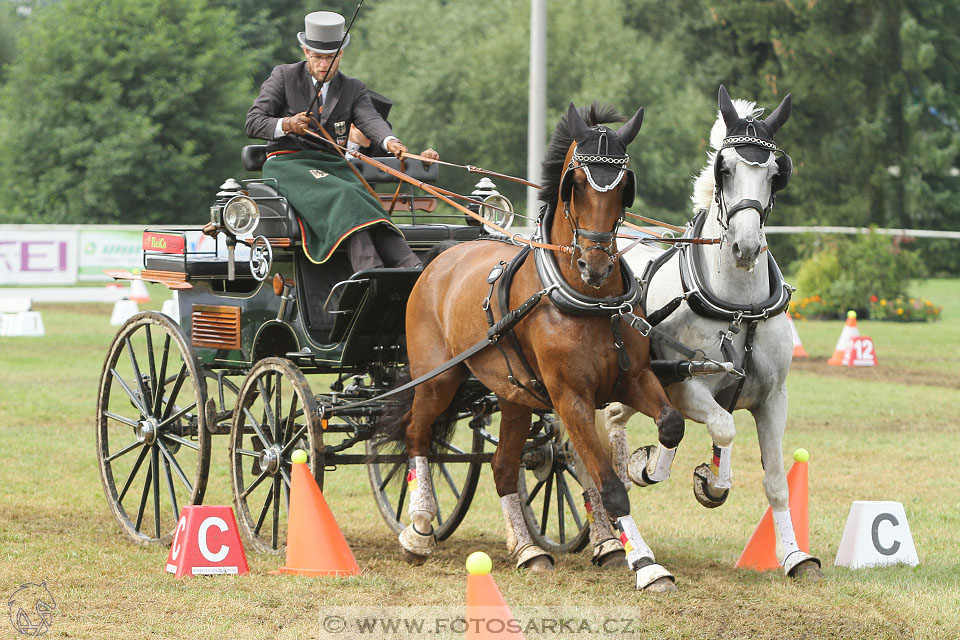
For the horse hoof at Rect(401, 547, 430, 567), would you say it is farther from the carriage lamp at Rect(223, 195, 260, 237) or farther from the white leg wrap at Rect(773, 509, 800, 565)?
the carriage lamp at Rect(223, 195, 260, 237)

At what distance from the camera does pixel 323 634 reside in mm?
5070

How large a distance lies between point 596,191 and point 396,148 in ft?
6.24

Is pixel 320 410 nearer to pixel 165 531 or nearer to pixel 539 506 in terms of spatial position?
pixel 165 531

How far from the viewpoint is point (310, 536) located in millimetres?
6141

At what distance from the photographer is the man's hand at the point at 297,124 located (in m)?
7.00

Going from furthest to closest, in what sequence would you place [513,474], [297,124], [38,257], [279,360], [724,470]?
[38,257]
[297,124]
[279,360]
[513,474]
[724,470]

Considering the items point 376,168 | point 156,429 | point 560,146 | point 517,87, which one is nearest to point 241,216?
point 376,168

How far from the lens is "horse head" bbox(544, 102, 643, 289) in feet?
17.7

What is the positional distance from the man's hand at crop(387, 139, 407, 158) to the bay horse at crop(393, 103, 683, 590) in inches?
29.9

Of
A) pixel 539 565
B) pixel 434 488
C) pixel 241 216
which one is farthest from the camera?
pixel 434 488

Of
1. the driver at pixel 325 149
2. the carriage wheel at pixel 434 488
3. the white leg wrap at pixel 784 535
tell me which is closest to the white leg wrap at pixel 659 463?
the white leg wrap at pixel 784 535

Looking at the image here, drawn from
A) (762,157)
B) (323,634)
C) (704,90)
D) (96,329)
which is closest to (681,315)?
(762,157)

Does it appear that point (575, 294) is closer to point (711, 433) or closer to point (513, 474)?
point (711, 433)

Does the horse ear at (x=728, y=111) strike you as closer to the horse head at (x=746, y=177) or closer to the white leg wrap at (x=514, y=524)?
the horse head at (x=746, y=177)
